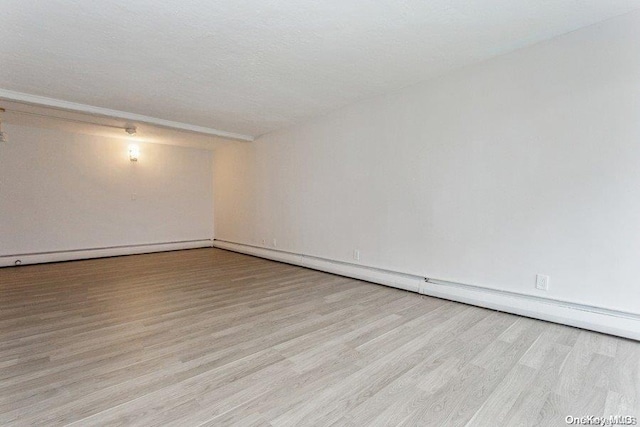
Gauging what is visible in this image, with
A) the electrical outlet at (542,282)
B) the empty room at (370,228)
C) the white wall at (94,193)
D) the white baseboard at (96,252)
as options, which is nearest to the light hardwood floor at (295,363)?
the empty room at (370,228)

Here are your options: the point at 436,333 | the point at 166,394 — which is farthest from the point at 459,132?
the point at 166,394

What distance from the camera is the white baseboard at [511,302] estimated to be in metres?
2.27

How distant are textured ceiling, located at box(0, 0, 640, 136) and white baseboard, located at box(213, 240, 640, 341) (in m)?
2.26

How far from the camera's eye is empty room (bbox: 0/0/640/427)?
164 cm

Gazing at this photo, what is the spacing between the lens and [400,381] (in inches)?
67.5

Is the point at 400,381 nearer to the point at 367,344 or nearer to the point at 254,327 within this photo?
the point at 367,344

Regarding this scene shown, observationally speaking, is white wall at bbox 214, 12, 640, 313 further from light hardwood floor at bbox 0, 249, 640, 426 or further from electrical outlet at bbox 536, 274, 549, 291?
light hardwood floor at bbox 0, 249, 640, 426

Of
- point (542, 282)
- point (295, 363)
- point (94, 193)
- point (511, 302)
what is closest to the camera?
point (295, 363)

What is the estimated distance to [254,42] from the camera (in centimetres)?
251

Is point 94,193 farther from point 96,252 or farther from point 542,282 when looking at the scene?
point 542,282

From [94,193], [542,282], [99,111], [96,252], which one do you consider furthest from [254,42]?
[96,252]

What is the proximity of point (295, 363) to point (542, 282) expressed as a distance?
226 cm

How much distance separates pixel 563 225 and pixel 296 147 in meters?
3.69

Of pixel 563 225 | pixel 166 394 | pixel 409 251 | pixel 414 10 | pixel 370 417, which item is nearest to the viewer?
pixel 370 417
